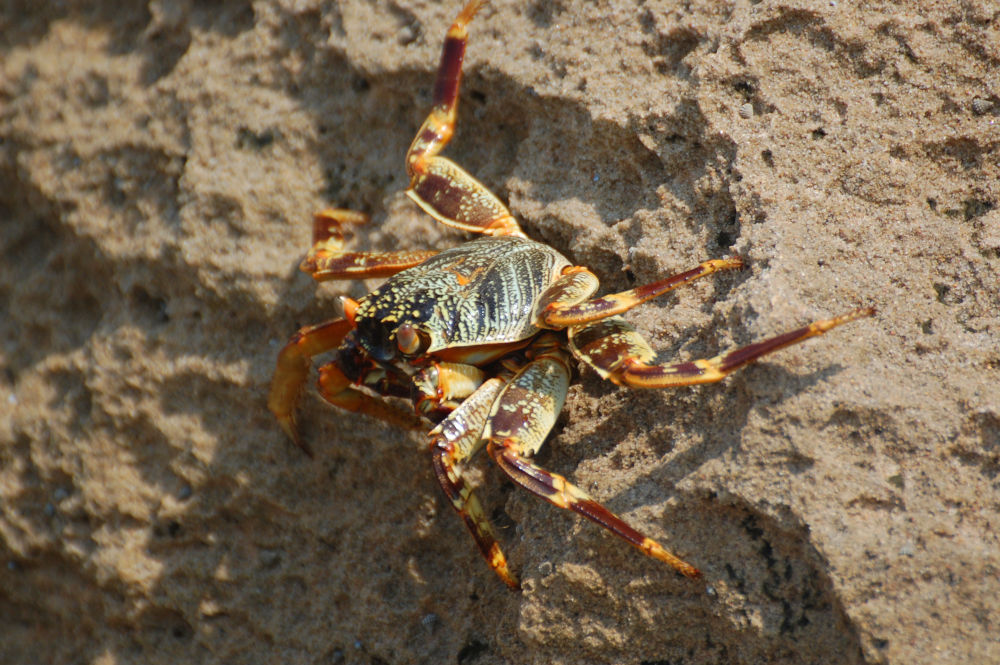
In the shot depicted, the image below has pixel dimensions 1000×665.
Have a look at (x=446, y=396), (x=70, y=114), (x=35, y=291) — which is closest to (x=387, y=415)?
(x=446, y=396)

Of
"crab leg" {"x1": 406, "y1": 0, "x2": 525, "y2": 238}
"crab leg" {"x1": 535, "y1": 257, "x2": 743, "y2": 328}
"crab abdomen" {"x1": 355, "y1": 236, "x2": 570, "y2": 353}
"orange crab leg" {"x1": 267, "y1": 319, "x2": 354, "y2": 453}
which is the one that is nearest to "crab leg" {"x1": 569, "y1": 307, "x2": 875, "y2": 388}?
"crab leg" {"x1": 535, "y1": 257, "x2": 743, "y2": 328}

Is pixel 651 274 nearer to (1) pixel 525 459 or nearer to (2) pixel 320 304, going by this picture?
(1) pixel 525 459

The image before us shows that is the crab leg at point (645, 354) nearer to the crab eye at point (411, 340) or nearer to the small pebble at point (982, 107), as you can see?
the crab eye at point (411, 340)

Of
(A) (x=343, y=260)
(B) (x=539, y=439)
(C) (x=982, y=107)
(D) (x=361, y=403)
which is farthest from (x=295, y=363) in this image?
(C) (x=982, y=107)

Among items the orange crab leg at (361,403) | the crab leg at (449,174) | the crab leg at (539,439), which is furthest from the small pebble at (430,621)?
the crab leg at (449,174)

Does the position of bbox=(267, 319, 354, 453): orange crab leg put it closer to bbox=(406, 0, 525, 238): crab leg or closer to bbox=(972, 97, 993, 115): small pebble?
bbox=(406, 0, 525, 238): crab leg
